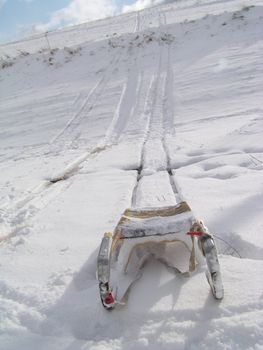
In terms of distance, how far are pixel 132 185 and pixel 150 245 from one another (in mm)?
2117

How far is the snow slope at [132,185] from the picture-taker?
8.25 ft

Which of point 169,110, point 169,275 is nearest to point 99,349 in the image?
point 169,275

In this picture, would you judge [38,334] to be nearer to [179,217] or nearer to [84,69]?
[179,217]

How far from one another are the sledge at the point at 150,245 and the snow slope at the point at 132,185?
0.39 feet

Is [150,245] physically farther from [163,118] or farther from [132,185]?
[163,118]

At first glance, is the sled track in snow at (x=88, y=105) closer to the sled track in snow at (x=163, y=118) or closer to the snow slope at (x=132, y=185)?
the snow slope at (x=132, y=185)

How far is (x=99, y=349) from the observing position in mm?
2318

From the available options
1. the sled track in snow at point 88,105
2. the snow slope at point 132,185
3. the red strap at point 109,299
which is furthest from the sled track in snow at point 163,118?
the sled track in snow at point 88,105

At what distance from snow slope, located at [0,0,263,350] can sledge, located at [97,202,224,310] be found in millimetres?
119

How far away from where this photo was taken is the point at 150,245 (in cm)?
317

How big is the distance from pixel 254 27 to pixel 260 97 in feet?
24.6

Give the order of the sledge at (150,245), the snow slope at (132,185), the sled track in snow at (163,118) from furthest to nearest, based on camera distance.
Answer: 1. the sled track in snow at (163,118)
2. the sledge at (150,245)
3. the snow slope at (132,185)

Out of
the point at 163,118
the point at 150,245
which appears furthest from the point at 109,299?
the point at 163,118

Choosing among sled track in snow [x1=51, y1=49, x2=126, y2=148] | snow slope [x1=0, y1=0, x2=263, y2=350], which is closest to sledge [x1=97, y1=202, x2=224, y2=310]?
snow slope [x1=0, y1=0, x2=263, y2=350]
